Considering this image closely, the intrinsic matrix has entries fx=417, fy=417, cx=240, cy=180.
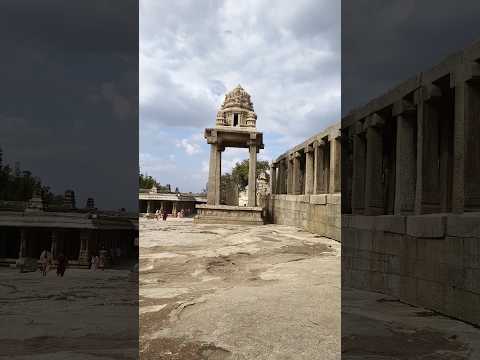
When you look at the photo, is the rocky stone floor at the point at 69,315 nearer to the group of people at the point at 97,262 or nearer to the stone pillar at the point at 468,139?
the group of people at the point at 97,262

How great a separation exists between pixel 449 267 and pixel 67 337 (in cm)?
621

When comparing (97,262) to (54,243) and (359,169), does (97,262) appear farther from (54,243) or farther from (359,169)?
(359,169)

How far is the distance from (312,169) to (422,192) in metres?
10.7

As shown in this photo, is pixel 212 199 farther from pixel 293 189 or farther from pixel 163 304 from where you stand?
pixel 163 304

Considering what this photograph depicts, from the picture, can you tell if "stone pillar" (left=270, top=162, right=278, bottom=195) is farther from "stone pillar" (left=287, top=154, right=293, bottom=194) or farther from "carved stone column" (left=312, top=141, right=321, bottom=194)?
"carved stone column" (left=312, top=141, right=321, bottom=194)

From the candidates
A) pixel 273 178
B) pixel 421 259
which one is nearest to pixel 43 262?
pixel 421 259

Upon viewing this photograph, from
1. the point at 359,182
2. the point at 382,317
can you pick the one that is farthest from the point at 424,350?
the point at 359,182

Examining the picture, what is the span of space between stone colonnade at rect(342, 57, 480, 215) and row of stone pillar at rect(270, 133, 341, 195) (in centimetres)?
127

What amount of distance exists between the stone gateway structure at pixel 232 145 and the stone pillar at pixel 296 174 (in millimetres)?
1888

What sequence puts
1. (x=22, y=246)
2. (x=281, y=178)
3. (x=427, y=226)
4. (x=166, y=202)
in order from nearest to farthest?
(x=22, y=246) < (x=427, y=226) < (x=281, y=178) < (x=166, y=202)

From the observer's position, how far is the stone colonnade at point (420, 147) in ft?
24.6

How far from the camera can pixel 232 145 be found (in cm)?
2291

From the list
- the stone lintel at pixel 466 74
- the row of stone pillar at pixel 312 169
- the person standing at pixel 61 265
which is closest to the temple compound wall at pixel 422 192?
the stone lintel at pixel 466 74

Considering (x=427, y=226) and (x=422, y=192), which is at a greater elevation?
(x=422, y=192)
